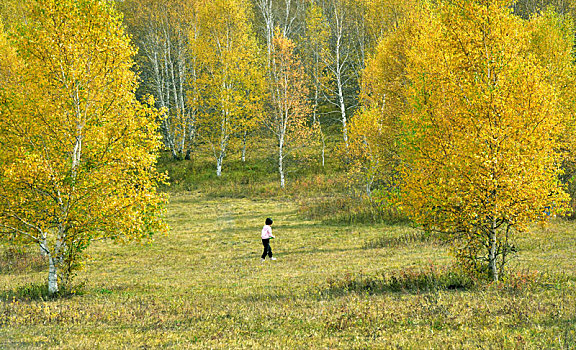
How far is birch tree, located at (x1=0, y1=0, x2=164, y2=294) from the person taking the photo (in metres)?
12.0

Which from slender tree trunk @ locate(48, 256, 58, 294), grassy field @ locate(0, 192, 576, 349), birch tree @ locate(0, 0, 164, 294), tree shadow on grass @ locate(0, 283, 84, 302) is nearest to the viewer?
grassy field @ locate(0, 192, 576, 349)

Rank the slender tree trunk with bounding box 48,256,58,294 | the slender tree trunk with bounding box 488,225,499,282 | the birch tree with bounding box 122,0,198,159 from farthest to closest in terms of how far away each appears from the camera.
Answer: the birch tree with bounding box 122,0,198,159, the slender tree trunk with bounding box 48,256,58,294, the slender tree trunk with bounding box 488,225,499,282

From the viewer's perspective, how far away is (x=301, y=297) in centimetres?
1088

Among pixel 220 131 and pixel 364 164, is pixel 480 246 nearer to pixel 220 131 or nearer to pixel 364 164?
pixel 364 164

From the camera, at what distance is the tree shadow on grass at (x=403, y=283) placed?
36.3ft

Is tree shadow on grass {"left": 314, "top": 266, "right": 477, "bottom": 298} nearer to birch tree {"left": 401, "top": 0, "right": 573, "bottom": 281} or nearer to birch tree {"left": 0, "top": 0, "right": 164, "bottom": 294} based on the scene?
birch tree {"left": 401, "top": 0, "right": 573, "bottom": 281}

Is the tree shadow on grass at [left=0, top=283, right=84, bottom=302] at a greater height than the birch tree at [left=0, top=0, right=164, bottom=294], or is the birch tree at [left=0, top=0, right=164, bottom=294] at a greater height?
the birch tree at [left=0, top=0, right=164, bottom=294]

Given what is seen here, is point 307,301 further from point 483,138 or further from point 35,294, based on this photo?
point 35,294

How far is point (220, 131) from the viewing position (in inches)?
1779

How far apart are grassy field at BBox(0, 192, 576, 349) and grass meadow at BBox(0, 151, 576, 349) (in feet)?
0.14

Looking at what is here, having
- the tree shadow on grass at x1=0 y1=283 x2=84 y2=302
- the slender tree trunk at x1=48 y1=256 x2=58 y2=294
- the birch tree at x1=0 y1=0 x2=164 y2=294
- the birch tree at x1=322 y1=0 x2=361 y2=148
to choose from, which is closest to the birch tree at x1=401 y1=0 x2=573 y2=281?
the birch tree at x1=0 y1=0 x2=164 y2=294

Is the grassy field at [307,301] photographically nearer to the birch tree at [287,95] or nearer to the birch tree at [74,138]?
the birch tree at [74,138]

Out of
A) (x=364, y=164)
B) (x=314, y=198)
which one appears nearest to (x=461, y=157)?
(x=364, y=164)

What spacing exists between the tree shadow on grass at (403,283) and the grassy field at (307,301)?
3 centimetres
